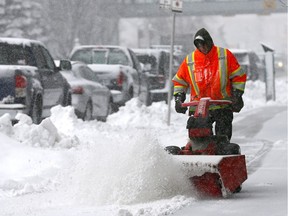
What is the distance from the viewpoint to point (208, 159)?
895 cm

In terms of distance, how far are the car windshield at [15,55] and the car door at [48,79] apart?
0.16 m

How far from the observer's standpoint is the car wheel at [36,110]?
15633 millimetres

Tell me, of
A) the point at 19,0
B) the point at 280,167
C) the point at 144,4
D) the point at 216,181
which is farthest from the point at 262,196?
the point at 144,4

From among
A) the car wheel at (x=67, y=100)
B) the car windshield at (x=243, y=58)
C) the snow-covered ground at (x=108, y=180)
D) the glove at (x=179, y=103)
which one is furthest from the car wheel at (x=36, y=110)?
the car windshield at (x=243, y=58)

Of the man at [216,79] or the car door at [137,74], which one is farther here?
the car door at [137,74]

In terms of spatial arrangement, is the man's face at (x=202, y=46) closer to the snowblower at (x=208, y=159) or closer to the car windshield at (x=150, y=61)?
the snowblower at (x=208, y=159)

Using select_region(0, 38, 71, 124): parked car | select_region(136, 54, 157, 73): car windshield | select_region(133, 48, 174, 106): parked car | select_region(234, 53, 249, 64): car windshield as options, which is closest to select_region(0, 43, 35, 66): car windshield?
select_region(0, 38, 71, 124): parked car

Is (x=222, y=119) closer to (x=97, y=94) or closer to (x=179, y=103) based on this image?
(x=179, y=103)

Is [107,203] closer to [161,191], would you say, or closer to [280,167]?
[161,191]

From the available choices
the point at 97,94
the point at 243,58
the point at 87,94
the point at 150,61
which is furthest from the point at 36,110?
the point at 243,58

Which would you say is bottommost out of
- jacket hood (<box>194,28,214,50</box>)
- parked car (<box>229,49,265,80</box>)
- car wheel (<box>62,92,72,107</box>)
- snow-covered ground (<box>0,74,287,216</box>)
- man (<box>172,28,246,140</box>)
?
parked car (<box>229,49,265,80</box>)

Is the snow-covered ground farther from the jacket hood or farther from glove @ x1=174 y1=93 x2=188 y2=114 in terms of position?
the jacket hood

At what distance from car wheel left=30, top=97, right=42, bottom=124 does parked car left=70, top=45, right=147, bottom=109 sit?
6.38 metres

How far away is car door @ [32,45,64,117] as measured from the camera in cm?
1627
